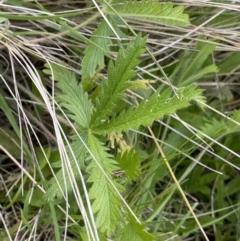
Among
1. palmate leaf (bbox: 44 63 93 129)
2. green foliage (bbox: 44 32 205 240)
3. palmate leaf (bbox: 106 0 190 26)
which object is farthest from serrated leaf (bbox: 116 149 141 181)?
palmate leaf (bbox: 106 0 190 26)

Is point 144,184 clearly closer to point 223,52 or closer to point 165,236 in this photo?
point 165,236

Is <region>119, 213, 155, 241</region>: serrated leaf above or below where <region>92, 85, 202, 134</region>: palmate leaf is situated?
below

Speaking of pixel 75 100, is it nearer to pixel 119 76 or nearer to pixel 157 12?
pixel 119 76

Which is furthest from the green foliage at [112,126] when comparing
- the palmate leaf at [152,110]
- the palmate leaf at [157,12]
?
the palmate leaf at [157,12]

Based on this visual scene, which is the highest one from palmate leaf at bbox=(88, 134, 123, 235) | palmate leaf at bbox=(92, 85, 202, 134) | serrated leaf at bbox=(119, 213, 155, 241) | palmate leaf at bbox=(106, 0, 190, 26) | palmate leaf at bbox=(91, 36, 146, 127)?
palmate leaf at bbox=(106, 0, 190, 26)

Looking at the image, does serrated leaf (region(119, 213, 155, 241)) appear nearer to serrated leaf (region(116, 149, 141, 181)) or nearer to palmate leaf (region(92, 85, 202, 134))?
serrated leaf (region(116, 149, 141, 181))

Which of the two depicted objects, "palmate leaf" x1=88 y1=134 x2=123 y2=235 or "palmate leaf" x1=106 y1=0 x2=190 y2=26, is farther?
"palmate leaf" x1=106 y1=0 x2=190 y2=26

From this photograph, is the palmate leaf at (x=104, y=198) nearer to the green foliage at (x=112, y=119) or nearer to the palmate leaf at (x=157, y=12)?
the green foliage at (x=112, y=119)
